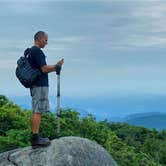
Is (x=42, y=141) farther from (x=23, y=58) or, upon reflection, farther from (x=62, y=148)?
(x=23, y=58)

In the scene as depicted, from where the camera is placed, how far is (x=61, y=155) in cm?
1557

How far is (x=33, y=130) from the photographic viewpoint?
621 inches

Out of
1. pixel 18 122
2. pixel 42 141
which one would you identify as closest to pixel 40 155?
pixel 42 141

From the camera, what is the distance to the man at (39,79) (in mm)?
15258

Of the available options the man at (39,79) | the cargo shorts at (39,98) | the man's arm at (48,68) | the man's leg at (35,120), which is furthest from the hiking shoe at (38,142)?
the man's arm at (48,68)

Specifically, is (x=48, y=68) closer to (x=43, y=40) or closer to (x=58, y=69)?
(x=58, y=69)

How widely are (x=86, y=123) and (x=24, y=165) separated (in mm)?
17000

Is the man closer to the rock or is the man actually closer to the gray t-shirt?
the gray t-shirt

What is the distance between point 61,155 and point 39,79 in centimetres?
185

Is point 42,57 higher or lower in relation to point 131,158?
higher

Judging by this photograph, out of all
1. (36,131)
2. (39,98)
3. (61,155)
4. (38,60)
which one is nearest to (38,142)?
(36,131)

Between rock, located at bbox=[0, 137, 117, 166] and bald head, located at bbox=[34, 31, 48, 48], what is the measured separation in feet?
7.91

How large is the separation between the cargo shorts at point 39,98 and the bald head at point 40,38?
1015 millimetres

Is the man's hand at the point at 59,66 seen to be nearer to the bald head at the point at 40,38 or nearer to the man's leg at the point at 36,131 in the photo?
the bald head at the point at 40,38
